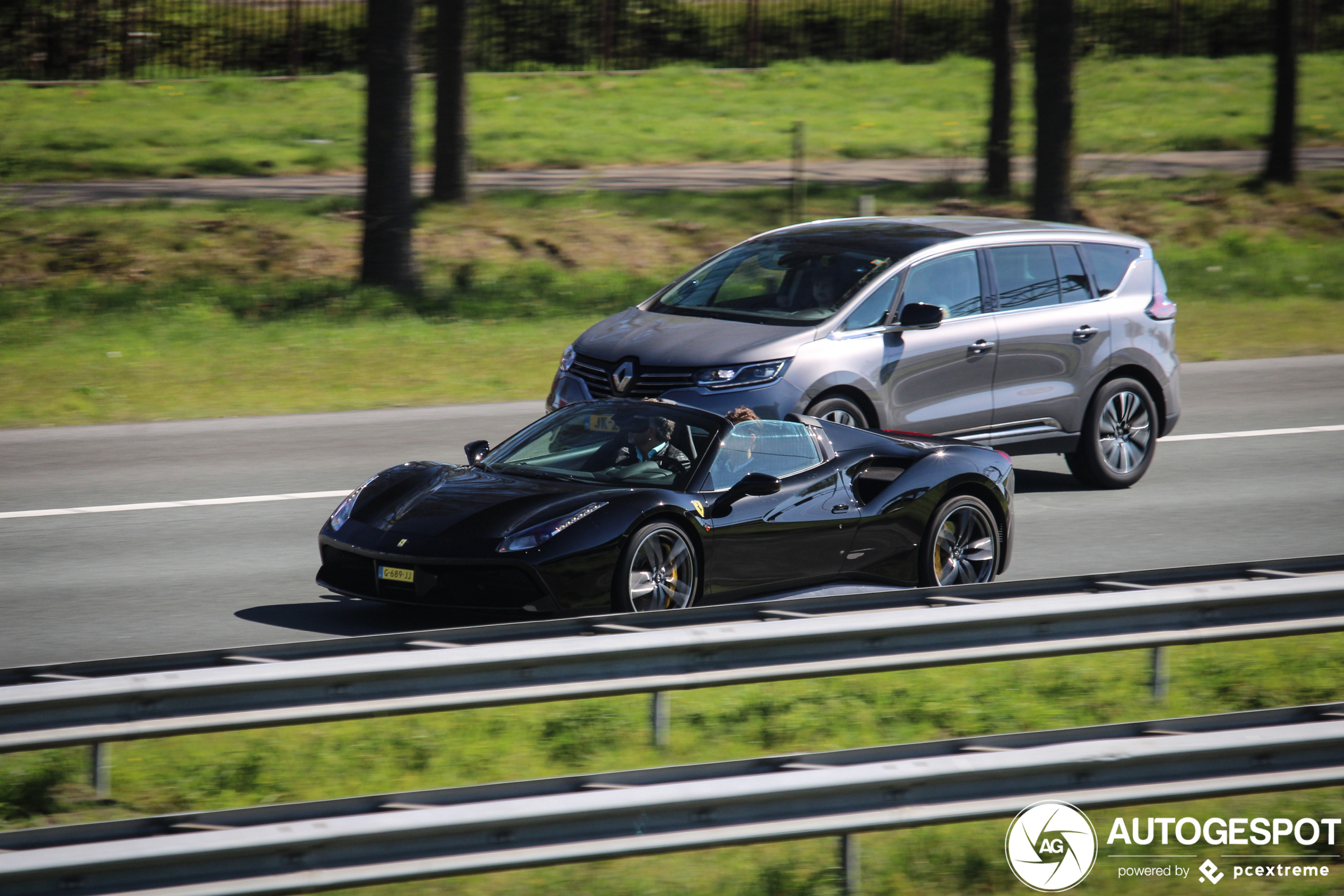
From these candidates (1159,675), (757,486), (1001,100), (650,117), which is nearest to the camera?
(1159,675)

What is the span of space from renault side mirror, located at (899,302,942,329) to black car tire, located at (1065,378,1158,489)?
1.69m

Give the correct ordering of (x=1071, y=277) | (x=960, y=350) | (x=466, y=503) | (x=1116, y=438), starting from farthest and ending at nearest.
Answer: (x=1071, y=277)
(x=1116, y=438)
(x=960, y=350)
(x=466, y=503)

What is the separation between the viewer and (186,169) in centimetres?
2592

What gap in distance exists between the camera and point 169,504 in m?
11.2

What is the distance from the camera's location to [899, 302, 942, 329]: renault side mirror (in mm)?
11523

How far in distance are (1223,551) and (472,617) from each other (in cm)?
510

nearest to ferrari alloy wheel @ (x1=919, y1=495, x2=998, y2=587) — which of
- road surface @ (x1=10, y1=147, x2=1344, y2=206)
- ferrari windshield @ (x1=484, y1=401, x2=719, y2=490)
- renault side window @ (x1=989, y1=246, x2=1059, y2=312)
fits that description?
ferrari windshield @ (x1=484, y1=401, x2=719, y2=490)

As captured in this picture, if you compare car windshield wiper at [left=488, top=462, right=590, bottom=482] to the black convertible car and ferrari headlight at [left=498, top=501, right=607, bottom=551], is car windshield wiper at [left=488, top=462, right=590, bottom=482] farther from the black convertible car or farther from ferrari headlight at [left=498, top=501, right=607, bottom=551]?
ferrari headlight at [left=498, top=501, right=607, bottom=551]

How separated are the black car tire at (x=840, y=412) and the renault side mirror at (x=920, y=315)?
723mm

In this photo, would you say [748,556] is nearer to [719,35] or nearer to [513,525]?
[513,525]

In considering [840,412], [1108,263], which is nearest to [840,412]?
[840,412]

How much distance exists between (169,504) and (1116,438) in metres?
7.11

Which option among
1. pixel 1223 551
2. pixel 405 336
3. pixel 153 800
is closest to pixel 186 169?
pixel 405 336

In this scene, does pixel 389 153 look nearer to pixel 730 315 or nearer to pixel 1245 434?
pixel 730 315
